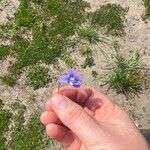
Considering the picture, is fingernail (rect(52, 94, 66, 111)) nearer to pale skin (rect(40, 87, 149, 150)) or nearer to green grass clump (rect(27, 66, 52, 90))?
pale skin (rect(40, 87, 149, 150))

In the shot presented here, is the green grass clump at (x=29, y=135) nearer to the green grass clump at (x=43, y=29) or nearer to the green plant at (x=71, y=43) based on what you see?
the green grass clump at (x=43, y=29)

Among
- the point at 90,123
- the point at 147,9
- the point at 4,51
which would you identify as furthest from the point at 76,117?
the point at 147,9

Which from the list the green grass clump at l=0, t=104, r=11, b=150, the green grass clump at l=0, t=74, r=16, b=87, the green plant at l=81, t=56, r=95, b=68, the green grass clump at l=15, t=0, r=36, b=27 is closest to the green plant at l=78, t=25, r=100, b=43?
the green plant at l=81, t=56, r=95, b=68

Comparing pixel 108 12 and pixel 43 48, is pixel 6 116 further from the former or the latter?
pixel 108 12

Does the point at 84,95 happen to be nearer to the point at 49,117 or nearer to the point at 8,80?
the point at 49,117

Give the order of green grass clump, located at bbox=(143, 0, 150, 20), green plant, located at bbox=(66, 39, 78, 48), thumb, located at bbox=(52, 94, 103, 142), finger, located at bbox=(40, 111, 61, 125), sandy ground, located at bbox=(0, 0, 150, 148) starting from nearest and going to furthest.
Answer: thumb, located at bbox=(52, 94, 103, 142)
finger, located at bbox=(40, 111, 61, 125)
sandy ground, located at bbox=(0, 0, 150, 148)
green plant, located at bbox=(66, 39, 78, 48)
green grass clump, located at bbox=(143, 0, 150, 20)

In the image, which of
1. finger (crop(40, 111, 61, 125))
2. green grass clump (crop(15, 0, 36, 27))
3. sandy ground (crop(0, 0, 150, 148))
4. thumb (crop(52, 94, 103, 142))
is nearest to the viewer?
thumb (crop(52, 94, 103, 142))

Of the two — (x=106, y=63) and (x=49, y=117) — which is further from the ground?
(x=49, y=117)

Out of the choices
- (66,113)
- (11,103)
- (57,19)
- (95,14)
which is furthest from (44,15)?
(66,113)

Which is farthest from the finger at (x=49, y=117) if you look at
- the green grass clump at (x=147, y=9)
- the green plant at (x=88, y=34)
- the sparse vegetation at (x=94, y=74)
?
the green grass clump at (x=147, y=9)
